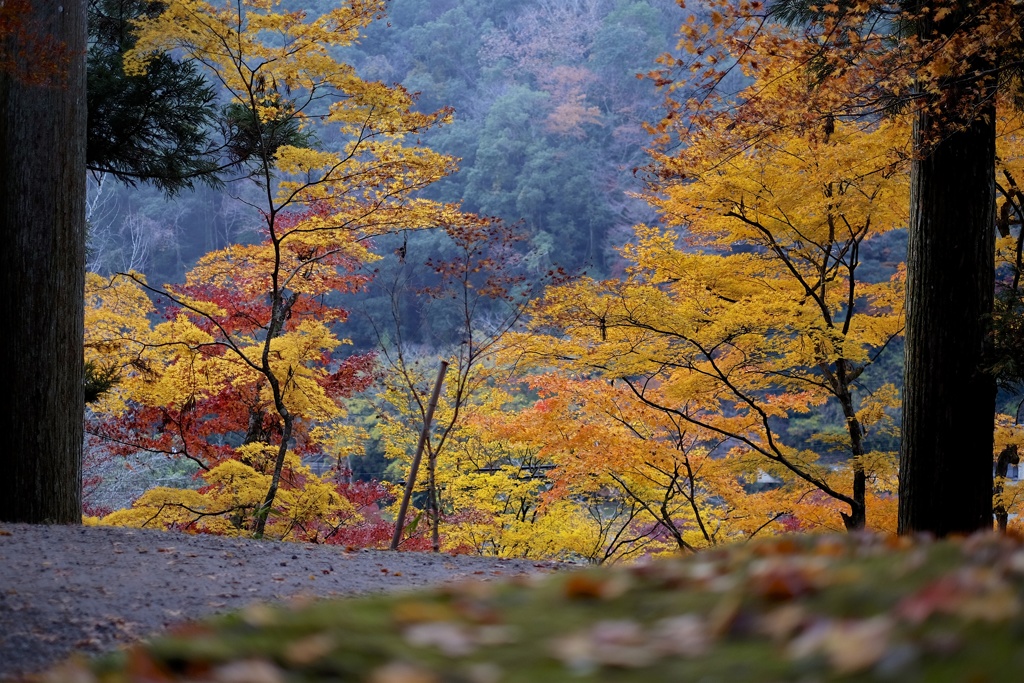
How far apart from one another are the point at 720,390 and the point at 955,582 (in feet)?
23.9

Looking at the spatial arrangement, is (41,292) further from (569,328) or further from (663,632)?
(663,632)

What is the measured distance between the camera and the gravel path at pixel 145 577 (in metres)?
2.89

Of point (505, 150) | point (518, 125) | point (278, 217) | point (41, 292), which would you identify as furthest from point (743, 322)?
point (518, 125)

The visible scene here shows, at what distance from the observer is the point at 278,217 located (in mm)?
11492

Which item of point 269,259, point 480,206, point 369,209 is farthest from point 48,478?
point 480,206

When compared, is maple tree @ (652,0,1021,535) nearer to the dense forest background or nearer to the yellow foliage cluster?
the yellow foliage cluster

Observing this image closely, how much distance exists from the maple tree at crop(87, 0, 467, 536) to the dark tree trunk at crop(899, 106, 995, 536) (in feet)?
13.5

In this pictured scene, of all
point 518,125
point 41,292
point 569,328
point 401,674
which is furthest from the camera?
point 518,125

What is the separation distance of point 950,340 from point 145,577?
4331mm

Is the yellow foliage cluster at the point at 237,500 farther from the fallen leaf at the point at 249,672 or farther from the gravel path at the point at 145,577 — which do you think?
the fallen leaf at the point at 249,672

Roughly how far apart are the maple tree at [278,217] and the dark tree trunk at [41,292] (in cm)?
136

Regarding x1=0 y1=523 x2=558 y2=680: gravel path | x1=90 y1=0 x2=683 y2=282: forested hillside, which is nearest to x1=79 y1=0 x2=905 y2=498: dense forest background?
x1=90 y1=0 x2=683 y2=282: forested hillside

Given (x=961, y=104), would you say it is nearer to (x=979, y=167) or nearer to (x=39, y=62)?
(x=979, y=167)

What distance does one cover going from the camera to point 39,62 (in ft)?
13.5
